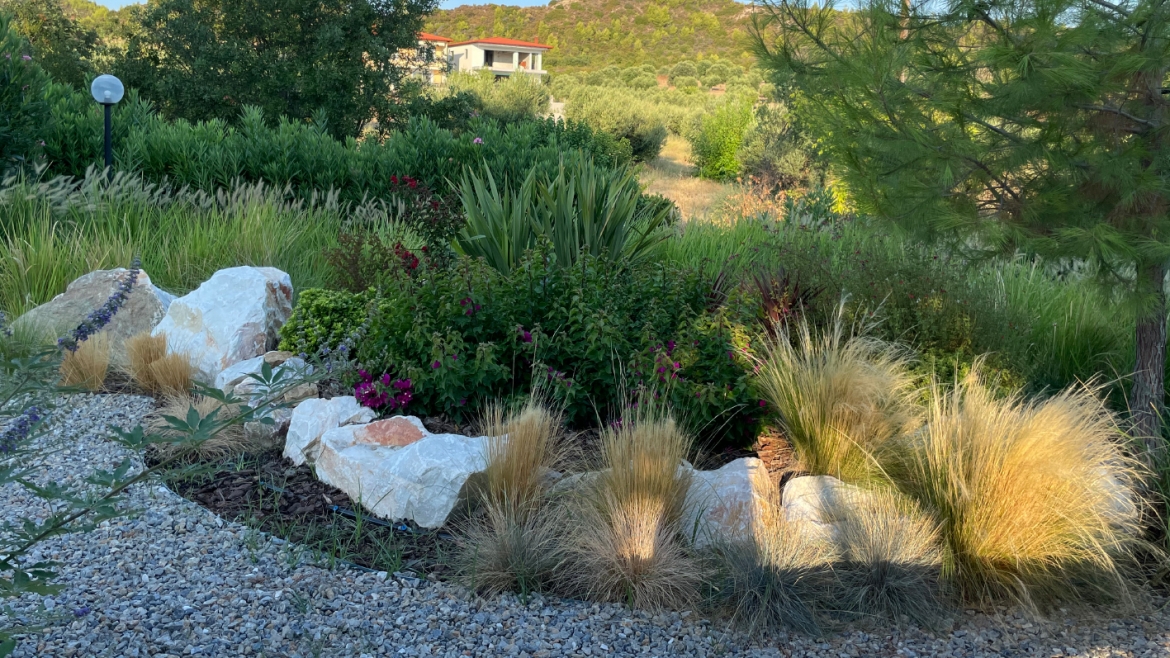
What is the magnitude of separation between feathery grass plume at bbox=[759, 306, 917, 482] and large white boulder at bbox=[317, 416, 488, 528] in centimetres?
147

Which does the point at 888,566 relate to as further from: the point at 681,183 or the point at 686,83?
the point at 686,83

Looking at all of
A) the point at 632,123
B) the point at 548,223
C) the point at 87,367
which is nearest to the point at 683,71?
the point at 632,123

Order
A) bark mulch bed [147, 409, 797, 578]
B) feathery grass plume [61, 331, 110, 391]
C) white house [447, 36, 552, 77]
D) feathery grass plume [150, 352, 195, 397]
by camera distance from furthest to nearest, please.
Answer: white house [447, 36, 552, 77] < feathery grass plume [61, 331, 110, 391] < feathery grass plume [150, 352, 195, 397] < bark mulch bed [147, 409, 797, 578]

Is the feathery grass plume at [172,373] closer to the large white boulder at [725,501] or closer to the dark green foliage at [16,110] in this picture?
the large white boulder at [725,501]

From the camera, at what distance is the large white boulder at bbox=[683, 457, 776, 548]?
3555 mm

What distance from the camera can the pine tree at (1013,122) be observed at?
3.39 meters

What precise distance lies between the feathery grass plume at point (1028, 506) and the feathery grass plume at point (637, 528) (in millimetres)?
1023

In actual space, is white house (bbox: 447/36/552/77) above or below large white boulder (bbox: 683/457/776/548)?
above

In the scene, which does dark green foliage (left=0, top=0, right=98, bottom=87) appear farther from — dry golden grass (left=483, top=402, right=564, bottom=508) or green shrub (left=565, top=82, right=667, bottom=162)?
dry golden grass (left=483, top=402, right=564, bottom=508)

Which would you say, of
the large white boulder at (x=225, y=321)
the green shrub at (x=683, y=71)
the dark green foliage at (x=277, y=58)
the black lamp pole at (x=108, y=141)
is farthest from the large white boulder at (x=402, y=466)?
the green shrub at (x=683, y=71)

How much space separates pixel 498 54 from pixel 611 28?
1038cm

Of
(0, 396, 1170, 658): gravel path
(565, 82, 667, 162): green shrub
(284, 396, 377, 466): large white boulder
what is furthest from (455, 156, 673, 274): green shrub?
(565, 82, 667, 162): green shrub

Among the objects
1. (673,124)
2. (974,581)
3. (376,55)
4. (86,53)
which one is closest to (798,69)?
(974,581)

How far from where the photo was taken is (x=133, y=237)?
25.7ft
